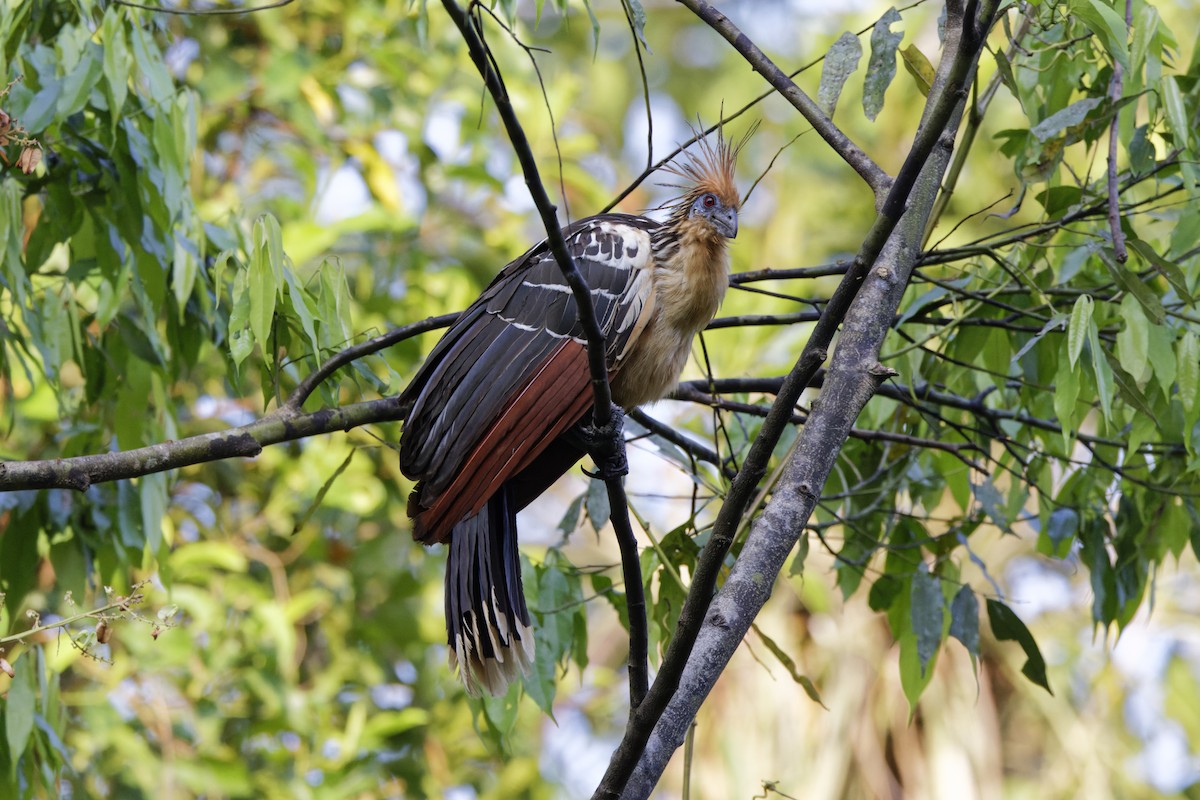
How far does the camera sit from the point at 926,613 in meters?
3.11

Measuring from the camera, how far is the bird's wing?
8.91 feet

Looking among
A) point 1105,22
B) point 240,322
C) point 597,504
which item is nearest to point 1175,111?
point 1105,22

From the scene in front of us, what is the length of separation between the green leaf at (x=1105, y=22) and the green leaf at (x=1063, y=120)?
0.72 ft

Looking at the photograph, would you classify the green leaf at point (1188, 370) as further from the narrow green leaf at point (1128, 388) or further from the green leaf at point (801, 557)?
the green leaf at point (801, 557)

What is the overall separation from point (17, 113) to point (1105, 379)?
243cm

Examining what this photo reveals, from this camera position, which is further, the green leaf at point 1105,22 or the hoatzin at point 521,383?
the hoatzin at point 521,383

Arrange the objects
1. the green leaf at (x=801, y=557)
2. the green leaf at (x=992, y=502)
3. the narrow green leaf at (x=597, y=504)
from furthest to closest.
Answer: the narrow green leaf at (x=597, y=504) → the green leaf at (x=992, y=502) → the green leaf at (x=801, y=557)

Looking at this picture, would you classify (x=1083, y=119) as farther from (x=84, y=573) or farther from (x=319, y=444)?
(x=319, y=444)

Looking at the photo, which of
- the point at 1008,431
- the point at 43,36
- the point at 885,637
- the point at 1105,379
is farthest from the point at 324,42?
the point at 885,637

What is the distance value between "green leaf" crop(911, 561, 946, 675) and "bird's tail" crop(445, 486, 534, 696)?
104 cm

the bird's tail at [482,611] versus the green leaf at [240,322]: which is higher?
the green leaf at [240,322]

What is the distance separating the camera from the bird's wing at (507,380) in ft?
8.91

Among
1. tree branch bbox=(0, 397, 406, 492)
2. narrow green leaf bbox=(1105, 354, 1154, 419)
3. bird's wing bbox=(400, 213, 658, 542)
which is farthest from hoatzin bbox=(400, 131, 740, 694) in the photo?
narrow green leaf bbox=(1105, 354, 1154, 419)

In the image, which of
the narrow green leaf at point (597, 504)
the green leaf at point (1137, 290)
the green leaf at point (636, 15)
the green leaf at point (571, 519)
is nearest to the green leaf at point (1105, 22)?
the green leaf at point (1137, 290)
